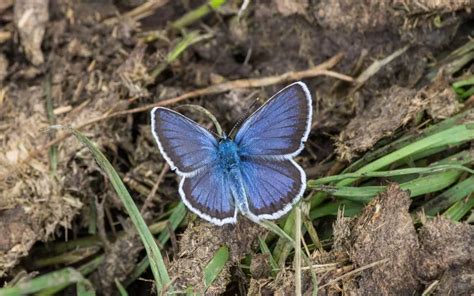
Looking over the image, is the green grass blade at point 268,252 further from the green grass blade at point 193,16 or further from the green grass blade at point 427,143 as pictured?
the green grass blade at point 193,16

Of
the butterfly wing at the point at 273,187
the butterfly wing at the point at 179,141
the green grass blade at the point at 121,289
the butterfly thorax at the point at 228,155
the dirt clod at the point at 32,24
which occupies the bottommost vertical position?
the green grass blade at the point at 121,289

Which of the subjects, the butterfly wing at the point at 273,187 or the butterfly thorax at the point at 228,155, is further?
the butterfly thorax at the point at 228,155

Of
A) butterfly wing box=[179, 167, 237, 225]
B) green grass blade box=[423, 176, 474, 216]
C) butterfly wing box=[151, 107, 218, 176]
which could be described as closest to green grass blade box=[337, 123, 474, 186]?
green grass blade box=[423, 176, 474, 216]

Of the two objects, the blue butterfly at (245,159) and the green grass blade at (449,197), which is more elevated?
the blue butterfly at (245,159)

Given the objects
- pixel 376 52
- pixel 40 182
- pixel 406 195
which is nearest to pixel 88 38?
pixel 40 182

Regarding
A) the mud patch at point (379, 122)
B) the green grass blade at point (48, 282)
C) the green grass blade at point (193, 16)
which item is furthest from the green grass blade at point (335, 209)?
the green grass blade at point (193, 16)

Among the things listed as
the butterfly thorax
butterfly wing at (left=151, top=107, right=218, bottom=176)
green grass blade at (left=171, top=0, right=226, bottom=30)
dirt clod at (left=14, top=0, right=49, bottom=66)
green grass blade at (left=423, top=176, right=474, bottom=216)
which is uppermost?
dirt clod at (left=14, top=0, right=49, bottom=66)

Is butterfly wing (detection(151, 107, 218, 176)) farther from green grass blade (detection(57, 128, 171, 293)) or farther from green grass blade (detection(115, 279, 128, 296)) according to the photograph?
green grass blade (detection(115, 279, 128, 296))
